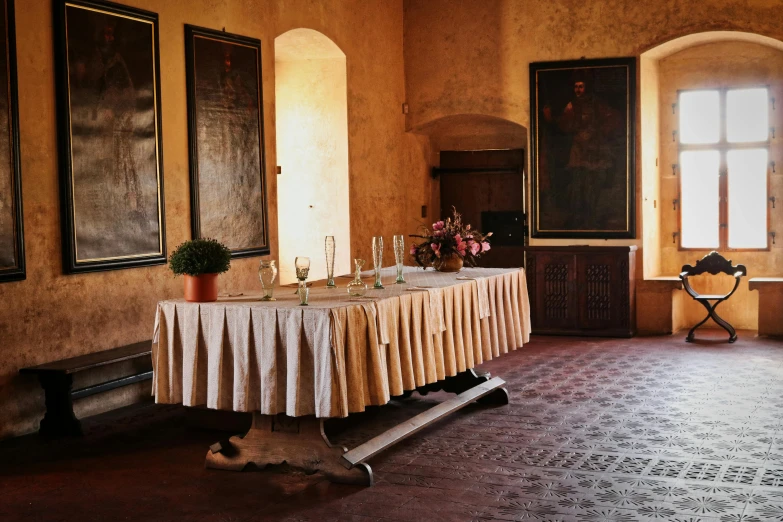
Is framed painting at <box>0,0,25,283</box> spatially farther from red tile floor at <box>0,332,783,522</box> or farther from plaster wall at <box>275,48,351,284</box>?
plaster wall at <box>275,48,351,284</box>

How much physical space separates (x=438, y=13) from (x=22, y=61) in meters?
6.43

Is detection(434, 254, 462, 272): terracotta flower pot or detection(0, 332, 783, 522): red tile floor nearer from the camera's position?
detection(0, 332, 783, 522): red tile floor

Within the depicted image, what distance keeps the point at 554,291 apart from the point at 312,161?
3246mm

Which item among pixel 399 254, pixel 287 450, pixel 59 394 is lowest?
pixel 287 450

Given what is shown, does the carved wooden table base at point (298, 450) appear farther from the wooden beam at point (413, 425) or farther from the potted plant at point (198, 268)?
the potted plant at point (198, 268)

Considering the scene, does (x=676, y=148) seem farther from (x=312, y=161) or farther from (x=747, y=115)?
(x=312, y=161)

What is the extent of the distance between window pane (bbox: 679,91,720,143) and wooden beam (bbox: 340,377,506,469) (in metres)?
5.70

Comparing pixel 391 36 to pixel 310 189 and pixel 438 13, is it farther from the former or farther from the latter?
pixel 310 189

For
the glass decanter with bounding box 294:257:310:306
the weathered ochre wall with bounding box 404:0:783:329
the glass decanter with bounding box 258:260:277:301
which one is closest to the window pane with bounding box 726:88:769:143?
the weathered ochre wall with bounding box 404:0:783:329

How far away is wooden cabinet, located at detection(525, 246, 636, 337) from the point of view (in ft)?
35.6

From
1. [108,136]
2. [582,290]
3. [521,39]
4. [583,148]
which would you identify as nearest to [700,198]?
[583,148]

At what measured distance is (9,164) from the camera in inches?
253

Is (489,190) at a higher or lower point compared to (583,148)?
lower

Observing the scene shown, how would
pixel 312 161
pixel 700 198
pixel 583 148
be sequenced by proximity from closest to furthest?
pixel 312 161, pixel 583 148, pixel 700 198
